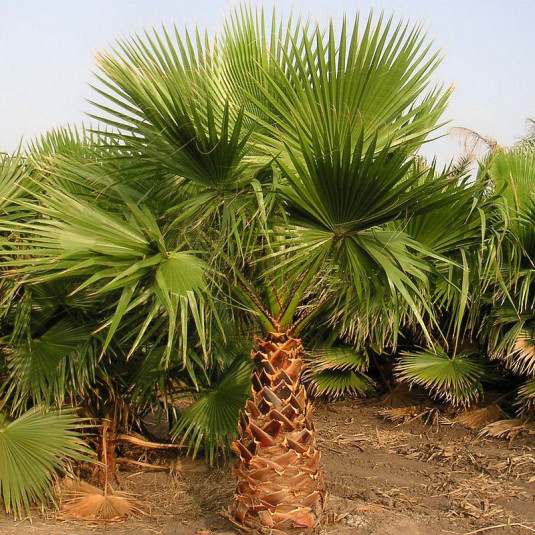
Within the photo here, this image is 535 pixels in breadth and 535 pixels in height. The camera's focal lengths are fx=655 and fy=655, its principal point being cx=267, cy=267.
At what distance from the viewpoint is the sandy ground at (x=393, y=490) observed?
4.93 metres

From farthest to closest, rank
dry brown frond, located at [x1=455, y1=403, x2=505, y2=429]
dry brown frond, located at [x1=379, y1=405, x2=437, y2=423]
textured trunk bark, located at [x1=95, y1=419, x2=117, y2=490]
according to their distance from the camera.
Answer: dry brown frond, located at [x1=379, y1=405, x2=437, y2=423]
dry brown frond, located at [x1=455, y1=403, x2=505, y2=429]
textured trunk bark, located at [x1=95, y1=419, x2=117, y2=490]

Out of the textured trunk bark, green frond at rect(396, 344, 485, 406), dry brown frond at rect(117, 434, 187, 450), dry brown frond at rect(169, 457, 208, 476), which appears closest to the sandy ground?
dry brown frond at rect(169, 457, 208, 476)

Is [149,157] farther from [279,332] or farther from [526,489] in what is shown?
[526,489]

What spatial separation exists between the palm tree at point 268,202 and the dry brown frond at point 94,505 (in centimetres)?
130

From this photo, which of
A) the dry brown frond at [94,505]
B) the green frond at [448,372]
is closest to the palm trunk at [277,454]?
the dry brown frond at [94,505]

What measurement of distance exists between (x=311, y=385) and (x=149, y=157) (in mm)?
5033

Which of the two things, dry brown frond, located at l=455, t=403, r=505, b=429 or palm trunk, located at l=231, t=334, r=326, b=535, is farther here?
dry brown frond, located at l=455, t=403, r=505, b=429

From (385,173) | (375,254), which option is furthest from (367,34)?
(375,254)

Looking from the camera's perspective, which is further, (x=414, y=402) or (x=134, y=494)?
(x=414, y=402)

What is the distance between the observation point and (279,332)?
467 centimetres

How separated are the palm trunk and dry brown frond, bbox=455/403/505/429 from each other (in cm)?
357

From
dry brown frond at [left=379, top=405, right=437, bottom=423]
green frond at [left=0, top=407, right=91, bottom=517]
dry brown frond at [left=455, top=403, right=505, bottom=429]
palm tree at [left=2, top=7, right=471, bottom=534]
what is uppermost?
palm tree at [left=2, top=7, right=471, bottom=534]

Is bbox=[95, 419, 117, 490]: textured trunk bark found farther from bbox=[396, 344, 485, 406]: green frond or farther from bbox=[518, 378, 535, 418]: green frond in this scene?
bbox=[518, 378, 535, 418]: green frond

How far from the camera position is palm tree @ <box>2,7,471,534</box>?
382 centimetres
